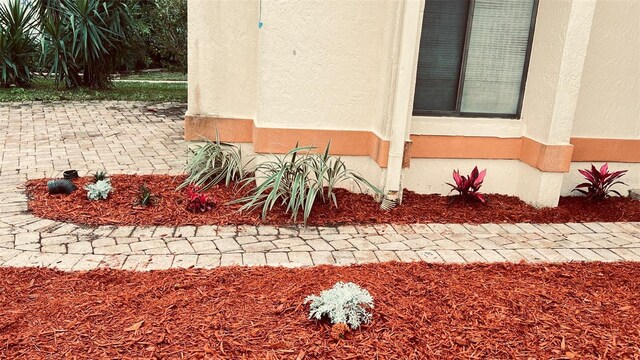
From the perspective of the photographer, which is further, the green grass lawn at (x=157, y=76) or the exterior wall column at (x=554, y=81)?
the green grass lawn at (x=157, y=76)

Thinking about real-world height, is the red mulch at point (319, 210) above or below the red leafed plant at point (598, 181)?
below

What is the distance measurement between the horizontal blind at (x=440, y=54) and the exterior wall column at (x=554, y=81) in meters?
0.83

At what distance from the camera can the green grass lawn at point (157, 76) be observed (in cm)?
1659

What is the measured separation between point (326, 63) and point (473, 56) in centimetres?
165

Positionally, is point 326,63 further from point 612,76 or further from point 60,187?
point 612,76

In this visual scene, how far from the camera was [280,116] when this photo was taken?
→ 17.2 ft

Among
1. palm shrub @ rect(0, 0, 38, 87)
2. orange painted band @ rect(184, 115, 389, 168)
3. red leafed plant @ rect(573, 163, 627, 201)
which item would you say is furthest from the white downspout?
palm shrub @ rect(0, 0, 38, 87)

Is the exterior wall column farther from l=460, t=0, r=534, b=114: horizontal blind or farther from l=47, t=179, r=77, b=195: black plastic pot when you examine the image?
l=47, t=179, r=77, b=195: black plastic pot

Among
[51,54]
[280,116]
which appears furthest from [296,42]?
[51,54]

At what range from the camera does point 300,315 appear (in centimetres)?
308

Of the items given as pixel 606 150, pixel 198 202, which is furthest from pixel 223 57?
pixel 606 150

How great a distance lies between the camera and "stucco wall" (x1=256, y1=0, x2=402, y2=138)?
4.98m

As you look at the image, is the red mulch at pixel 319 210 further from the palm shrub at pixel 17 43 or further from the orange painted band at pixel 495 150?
the palm shrub at pixel 17 43

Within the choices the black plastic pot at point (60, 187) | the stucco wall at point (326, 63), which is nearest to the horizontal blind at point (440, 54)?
the stucco wall at point (326, 63)
